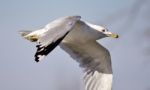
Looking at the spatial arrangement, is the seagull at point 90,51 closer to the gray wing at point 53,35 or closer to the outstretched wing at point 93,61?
the outstretched wing at point 93,61

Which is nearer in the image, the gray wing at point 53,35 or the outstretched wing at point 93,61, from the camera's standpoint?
the gray wing at point 53,35

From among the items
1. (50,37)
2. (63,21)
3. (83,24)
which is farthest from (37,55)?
(83,24)

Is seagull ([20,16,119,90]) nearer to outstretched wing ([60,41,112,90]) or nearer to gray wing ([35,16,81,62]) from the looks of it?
outstretched wing ([60,41,112,90])

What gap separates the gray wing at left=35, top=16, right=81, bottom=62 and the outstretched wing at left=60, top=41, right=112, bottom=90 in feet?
4.48

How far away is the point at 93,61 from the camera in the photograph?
257 inches

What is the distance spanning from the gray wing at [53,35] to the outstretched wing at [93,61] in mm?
1366

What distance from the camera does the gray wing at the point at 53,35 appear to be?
386 centimetres

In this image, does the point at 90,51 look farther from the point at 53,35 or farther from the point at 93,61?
the point at 53,35

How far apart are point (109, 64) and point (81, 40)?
20.3 inches

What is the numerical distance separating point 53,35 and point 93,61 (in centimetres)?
238

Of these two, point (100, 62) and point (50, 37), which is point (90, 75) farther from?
point (50, 37)

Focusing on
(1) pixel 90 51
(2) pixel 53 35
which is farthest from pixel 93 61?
(2) pixel 53 35

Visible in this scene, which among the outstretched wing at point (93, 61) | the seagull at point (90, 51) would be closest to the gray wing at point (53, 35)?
the seagull at point (90, 51)

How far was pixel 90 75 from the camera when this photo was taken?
6.45 metres
